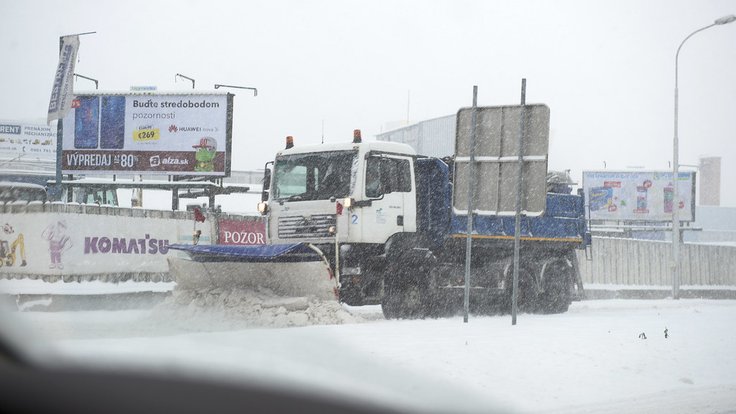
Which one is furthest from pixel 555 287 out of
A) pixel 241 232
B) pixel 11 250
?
pixel 11 250

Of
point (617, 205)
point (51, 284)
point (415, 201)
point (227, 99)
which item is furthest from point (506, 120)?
point (617, 205)

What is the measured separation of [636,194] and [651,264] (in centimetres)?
1901

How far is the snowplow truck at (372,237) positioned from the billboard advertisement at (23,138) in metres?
62.6

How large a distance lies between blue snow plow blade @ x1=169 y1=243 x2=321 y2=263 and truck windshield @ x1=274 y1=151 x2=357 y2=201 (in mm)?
1374

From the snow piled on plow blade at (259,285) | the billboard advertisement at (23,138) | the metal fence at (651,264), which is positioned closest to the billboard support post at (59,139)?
the snow piled on plow blade at (259,285)

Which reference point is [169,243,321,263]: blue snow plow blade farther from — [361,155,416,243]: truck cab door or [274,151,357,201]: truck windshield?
[274,151,357,201]: truck windshield

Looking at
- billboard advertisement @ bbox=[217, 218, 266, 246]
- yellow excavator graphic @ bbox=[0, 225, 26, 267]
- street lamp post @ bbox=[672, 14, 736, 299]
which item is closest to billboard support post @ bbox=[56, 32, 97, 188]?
billboard advertisement @ bbox=[217, 218, 266, 246]

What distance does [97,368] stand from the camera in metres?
1.16

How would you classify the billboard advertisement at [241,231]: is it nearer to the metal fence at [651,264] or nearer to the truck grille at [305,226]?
the truck grille at [305,226]

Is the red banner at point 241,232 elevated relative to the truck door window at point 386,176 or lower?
lower

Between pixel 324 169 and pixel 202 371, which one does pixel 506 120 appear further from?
pixel 202 371

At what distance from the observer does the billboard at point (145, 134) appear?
28.2 metres

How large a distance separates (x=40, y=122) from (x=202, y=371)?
78.6 meters

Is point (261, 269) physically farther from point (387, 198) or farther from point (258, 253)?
point (387, 198)
